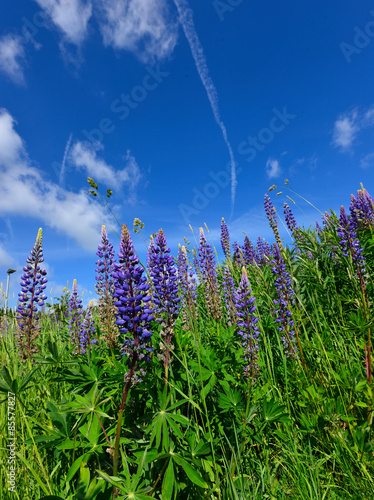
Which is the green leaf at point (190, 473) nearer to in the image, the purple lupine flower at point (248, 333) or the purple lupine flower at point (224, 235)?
the purple lupine flower at point (248, 333)

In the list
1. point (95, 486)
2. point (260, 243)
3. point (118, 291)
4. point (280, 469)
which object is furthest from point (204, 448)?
point (260, 243)

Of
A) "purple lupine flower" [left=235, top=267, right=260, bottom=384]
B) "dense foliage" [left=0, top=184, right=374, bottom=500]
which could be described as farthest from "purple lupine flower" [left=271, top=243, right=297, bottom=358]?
"purple lupine flower" [left=235, top=267, right=260, bottom=384]

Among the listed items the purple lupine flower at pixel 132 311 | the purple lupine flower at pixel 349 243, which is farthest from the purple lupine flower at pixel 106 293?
the purple lupine flower at pixel 349 243

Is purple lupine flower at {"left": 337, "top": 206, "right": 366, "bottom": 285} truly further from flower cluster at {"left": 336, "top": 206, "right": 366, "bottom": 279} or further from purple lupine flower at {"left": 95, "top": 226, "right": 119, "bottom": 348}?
purple lupine flower at {"left": 95, "top": 226, "right": 119, "bottom": 348}

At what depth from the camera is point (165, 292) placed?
261 centimetres

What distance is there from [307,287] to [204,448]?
3.33 m

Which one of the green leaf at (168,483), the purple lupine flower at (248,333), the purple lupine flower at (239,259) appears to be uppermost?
the purple lupine flower at (239,259)

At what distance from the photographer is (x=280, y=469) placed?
2225mm

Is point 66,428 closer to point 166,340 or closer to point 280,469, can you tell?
point 166,340

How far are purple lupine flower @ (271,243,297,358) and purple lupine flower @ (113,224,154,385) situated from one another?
2063mm

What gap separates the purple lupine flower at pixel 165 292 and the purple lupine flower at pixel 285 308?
163 centimetres

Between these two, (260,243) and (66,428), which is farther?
(260,243)

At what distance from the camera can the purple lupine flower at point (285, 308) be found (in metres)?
3.33

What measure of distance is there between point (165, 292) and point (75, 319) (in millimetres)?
2985
